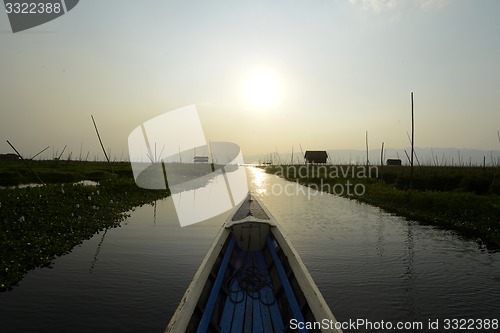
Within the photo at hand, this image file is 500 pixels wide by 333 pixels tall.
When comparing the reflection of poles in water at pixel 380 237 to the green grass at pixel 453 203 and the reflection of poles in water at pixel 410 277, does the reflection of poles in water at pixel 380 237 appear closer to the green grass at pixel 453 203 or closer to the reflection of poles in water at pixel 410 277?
the reflection of poles in water at pixel 410 277

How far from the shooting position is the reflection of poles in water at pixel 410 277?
8.02 meters

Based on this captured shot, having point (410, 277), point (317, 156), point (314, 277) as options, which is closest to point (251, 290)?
point (314, 277)

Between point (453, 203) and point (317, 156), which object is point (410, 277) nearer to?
point (453, 203)

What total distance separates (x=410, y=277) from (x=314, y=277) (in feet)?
9.75

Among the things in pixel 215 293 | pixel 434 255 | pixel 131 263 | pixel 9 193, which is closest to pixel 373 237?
pixel 434 255

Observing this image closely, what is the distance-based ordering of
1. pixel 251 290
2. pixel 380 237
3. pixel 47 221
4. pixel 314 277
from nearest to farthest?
pixel 251 290, pixel 314 277, pixel 47 221, pixel 380 237

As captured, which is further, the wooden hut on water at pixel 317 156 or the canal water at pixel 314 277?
the wooden hut on water at pixel 317 156

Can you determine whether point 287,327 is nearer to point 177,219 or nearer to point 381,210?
point 177,219

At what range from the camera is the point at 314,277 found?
980cm

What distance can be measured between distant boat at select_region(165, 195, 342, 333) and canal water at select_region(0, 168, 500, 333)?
5.74 ft

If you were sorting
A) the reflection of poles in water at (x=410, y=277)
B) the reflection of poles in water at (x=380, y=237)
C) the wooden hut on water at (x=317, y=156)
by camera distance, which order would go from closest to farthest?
the reflection of poles in water at (x=410, y=277) < the reflection of poles in water at (x=380, y=237) < the wooden hut on water at (x=317, y=156)

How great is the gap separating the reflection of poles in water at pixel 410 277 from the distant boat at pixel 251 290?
3.45m

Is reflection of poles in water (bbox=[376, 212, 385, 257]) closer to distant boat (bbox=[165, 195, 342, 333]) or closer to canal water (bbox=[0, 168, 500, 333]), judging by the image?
canal water (bbox=[0, 168, 500, 333])

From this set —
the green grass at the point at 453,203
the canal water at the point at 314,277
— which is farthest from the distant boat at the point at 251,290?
the green grass at the point at 453,203
